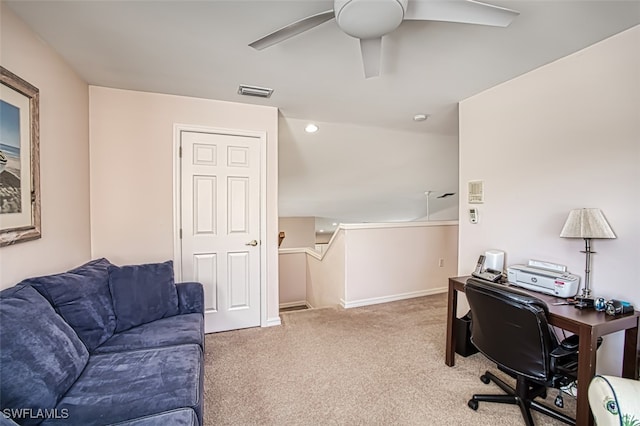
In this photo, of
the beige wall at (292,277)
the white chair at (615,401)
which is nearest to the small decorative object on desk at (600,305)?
the white chair at (615,401)

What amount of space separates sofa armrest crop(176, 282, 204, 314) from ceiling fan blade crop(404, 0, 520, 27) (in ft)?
7.64

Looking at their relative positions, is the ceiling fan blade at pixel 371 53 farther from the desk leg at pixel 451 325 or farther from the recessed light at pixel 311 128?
the recessed light at pixel 311 128

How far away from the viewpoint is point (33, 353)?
127 cm

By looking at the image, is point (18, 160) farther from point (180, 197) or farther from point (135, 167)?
point (180, 197)

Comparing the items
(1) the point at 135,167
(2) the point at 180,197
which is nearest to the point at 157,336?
(2) the point at 180,197

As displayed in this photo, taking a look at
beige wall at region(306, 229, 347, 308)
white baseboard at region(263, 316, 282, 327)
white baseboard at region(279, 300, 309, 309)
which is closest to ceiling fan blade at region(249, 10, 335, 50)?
white baseboard at region(263, 316, 282, 327)

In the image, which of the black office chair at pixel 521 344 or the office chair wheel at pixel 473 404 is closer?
the black office chair at pixel 521 344

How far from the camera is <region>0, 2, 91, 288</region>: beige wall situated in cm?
170

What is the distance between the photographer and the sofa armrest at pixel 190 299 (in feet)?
7.80

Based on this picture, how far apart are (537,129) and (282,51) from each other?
201 cm

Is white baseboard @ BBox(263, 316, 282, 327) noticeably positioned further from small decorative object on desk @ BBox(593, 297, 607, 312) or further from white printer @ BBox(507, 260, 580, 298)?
small decorative object on desk @ BBox(593, 297, 607, 312)

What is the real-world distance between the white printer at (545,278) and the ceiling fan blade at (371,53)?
5.70 ft

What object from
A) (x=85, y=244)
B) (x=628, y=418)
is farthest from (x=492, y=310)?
(x=85, y=244)

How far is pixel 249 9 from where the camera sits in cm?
166
